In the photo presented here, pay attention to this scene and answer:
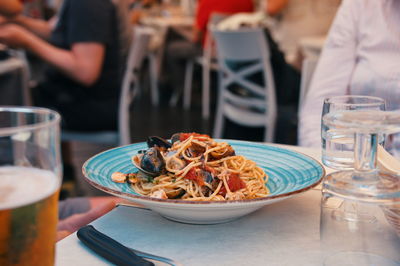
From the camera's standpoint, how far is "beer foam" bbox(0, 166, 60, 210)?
1.40 feet

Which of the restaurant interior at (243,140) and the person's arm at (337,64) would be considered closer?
the restaurant interior at (243,140)

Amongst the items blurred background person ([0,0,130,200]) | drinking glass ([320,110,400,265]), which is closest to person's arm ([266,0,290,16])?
blurred background person ([0,0,130,200])

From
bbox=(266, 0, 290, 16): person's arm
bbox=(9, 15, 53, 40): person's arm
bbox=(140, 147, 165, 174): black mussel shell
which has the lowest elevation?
bbox=(140, 147, 165, 174): black mussel shell

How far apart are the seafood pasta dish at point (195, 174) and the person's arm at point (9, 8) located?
1799 mm

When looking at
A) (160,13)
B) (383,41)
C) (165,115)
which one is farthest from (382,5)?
(160,13)

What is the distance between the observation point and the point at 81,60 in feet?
7.93

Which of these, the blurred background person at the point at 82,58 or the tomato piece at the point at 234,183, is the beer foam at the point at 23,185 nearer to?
the tomato piece at the point at 234,183

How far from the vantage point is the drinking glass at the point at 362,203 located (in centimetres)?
55

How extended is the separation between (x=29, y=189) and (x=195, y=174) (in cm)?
37

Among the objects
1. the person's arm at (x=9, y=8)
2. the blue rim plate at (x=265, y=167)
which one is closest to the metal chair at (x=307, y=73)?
the blue rim plate at (x=265, y=167)

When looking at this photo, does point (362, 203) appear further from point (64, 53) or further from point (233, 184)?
point (64, 53)

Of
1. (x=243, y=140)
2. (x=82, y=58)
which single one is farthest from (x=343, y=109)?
(x=82, y=58)

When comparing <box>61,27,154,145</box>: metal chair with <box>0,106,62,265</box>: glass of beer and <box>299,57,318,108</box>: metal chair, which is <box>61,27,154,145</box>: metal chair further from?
<box>0,106,62,265</box>: glass of beer

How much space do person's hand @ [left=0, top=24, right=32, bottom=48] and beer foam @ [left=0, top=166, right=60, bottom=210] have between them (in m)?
2.07
